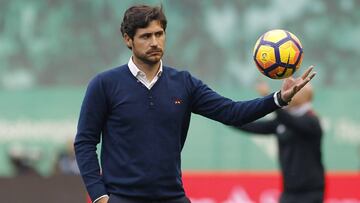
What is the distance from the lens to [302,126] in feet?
33.3

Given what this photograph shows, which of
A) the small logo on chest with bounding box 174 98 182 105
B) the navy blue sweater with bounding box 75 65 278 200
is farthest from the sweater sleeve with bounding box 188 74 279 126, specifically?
the small logo on chest with bounding box 174 98 182 105

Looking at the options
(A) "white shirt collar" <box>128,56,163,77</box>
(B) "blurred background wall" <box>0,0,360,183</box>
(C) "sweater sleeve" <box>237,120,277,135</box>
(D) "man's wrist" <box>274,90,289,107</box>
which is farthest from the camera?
(B) "blurred background wall" <box>0,0,360,183</box>

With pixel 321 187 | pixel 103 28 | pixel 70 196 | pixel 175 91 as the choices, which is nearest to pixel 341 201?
pixel 321 187

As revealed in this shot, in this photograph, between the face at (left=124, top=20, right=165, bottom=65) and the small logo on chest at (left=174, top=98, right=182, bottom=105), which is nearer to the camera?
the face at (left=124, top=20, right=165, bottom=65)

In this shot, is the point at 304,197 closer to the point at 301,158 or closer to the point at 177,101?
the point at 301,158

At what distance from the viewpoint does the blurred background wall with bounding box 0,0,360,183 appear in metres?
18.2

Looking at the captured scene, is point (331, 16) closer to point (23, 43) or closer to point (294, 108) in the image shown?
point (23, 43)

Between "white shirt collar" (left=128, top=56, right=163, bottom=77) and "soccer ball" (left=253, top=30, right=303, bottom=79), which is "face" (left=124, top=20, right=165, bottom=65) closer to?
"white shirt collar" (left=128, top=56, right=163, bottom=77)

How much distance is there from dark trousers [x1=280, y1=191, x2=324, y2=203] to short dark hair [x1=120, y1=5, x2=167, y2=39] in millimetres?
4270

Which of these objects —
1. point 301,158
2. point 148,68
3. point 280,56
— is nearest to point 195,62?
point 301,158

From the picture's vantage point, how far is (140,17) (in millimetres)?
6289

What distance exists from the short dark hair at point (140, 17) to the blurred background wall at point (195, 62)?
38.5 feet

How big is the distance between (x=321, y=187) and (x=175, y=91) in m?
4.15

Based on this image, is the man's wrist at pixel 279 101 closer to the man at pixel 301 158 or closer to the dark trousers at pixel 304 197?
the man at pixel 301 158
